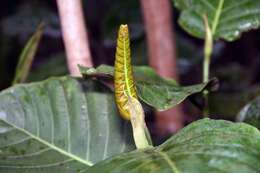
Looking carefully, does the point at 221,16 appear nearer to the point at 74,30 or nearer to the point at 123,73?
the point at 74,30

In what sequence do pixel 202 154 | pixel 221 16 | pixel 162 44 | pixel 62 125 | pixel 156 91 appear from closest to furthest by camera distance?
pixel 202 154 → pixel 156 91 → pixel 62 125 → pixel 221 16 → pixel 162 44

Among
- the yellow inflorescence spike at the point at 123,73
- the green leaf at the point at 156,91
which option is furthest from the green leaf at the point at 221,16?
the yellow inflorescence spike at the point at 123,73

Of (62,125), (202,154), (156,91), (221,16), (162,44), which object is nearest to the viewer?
(202,154)

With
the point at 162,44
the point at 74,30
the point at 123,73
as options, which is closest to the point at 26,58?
the point at 74,30

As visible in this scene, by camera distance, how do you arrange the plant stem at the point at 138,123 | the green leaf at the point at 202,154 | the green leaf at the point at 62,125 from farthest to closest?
the green leaf at the point at 62,125
the plant stem at the point at 138,123
the green leaf at the point at 202,154

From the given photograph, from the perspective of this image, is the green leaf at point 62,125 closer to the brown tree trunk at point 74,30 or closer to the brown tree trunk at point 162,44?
the brown tree trunk at point 74,30

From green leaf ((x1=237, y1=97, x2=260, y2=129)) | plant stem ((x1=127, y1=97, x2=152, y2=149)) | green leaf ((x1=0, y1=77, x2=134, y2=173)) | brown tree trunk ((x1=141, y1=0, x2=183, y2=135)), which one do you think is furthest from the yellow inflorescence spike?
brown tree trunk ((x1=141, y1=0, x2=183, y2=135))

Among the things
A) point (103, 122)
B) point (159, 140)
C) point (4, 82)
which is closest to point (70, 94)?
point (103, 122)
